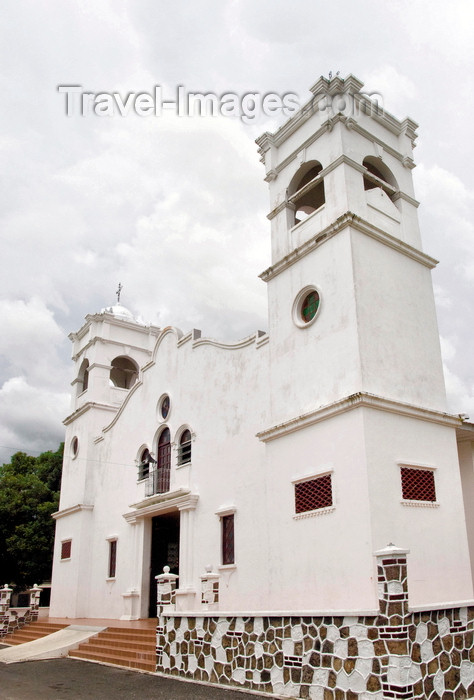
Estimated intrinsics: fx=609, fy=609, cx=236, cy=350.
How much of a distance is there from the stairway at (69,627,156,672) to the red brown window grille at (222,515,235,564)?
7.17 ft

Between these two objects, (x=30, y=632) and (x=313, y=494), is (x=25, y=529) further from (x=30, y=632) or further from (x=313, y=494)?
(x=313, y=494)

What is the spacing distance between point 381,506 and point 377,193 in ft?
20.0

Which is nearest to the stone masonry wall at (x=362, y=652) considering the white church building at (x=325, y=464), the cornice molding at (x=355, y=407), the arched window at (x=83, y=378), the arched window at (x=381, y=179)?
the white church building at (x=325, y=464)

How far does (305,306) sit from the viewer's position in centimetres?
1138

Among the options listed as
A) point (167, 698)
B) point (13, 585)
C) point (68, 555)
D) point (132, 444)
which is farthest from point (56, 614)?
point (167, 698)

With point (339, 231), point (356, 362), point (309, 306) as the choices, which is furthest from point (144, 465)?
point (339, 231)

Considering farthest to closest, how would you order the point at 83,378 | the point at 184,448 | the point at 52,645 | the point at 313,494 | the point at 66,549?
the point at 83,378
the point at 66,549
the point at 184,448
the point at 52,645
the point at 313,494

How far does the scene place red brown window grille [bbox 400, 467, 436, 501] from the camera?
9320mm

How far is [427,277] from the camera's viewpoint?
1171 centimetres

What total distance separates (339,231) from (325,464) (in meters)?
4.09

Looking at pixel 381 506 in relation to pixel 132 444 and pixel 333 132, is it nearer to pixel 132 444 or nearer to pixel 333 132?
pixel 333 132

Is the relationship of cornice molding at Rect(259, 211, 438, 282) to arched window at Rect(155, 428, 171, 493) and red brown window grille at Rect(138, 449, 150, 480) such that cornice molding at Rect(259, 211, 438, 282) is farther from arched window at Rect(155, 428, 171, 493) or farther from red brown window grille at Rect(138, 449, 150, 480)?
red brown window grille at Rect(138, 449, 150, 480)

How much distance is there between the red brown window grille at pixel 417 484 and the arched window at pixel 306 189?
17.8 feet

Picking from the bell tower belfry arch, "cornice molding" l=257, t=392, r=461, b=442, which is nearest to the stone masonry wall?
the bell tower belfry arch
